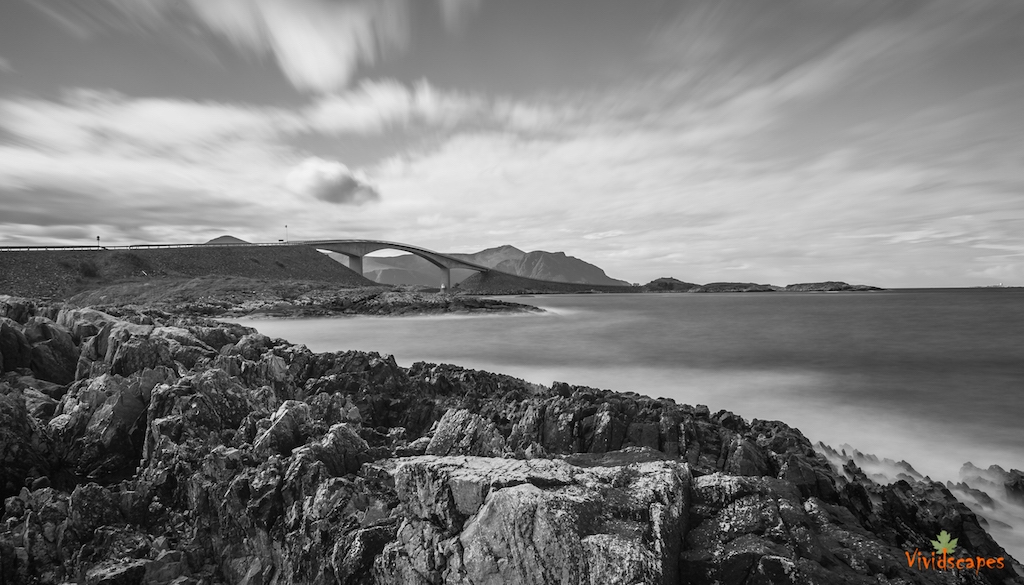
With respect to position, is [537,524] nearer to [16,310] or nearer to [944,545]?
[944,545]

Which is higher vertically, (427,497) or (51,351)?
(427,497)

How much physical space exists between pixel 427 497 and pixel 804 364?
22635 mm

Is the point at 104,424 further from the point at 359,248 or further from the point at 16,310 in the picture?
the point at 359,248

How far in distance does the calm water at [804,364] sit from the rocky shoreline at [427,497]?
13.4 feet

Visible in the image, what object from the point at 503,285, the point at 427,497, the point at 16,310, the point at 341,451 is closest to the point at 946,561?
the point at 427,497

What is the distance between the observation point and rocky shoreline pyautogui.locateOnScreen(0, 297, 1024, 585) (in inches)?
143

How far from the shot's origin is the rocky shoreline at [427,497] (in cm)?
362

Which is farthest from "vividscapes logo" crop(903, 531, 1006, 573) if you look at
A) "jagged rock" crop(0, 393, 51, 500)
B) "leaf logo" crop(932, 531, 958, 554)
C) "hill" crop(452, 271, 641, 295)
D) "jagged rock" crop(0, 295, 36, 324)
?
"hill" crop(452, 271, 641, 295)

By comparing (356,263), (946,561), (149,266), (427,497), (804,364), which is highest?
(356,263)

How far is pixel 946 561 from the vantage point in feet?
13.3

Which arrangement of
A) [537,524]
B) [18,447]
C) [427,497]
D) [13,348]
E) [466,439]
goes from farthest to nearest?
[13,348] < [18,447] < [466,439] < [427,497] < [537,524]

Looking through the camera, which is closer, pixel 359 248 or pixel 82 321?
pixel 82 321

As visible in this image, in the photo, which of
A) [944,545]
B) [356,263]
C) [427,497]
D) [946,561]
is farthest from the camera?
[356,263]

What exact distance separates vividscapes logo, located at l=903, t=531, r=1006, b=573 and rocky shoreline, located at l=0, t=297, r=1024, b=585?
10 centimetres
